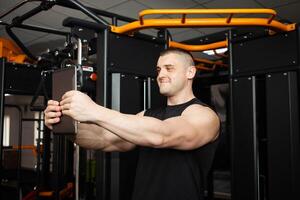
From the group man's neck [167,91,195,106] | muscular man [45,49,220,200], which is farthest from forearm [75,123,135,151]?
man's neck [167,91,195,106]

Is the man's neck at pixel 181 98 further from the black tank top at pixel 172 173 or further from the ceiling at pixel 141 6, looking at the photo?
the ceiling at pixel 141 6

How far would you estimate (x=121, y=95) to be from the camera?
202 cm

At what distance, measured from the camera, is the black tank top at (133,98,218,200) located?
5.24 ft

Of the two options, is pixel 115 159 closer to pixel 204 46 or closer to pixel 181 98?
pixel 181 98

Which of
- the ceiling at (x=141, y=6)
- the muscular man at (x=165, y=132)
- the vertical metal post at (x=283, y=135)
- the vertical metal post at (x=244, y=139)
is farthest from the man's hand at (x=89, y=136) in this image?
the ceiling at (x=141, y=6)

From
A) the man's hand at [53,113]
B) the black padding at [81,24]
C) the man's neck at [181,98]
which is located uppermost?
the black padding at [81,24]

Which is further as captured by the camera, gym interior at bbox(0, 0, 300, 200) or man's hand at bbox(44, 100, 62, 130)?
gym interior at bbox(0, 0, 300, 200)

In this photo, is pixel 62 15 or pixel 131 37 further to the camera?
pixel 62 15

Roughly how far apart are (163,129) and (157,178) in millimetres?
405

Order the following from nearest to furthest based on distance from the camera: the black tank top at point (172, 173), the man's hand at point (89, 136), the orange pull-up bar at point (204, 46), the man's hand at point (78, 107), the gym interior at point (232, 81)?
1. the man's hand at point (78, 107)
2. the black tank top at point (172, 173)
3. the man's hand at point (89, 136)
4. the gym interior at point (232, 81)
5. the orange pull-up bar at point (204, 46)

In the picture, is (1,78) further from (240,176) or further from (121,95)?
(240,176)

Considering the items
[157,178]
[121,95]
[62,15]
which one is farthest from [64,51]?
[62,15]

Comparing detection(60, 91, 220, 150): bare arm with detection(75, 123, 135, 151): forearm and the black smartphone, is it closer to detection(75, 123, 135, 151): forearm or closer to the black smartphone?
the black smartphone

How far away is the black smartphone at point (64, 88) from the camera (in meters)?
1.27
